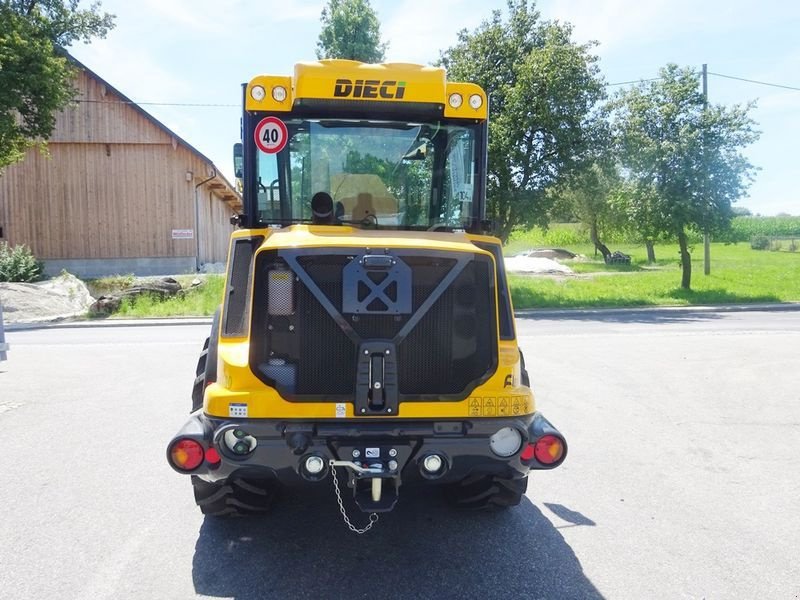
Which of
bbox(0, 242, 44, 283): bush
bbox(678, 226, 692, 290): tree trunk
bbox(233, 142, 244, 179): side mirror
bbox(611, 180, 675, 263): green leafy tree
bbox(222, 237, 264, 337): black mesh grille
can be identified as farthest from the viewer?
bbox(678, 226, 692, 290): tree trunk

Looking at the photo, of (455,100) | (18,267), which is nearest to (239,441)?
(455,100)

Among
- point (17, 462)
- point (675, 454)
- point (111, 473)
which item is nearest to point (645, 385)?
point (675, 454)

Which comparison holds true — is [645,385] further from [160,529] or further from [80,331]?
[80,331]

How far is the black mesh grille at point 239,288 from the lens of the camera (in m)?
3.60

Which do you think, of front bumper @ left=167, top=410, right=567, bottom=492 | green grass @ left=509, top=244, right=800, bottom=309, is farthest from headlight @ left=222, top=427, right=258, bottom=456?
green grass @ left=509, top=244, right=800, bottom=309

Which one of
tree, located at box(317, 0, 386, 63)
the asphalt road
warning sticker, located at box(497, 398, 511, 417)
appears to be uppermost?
tree, located at box(317, 0, 386, 63)

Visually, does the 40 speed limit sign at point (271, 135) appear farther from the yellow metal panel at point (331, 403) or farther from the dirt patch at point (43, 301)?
the dirt patch at point (43, 301)

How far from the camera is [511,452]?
133 inches

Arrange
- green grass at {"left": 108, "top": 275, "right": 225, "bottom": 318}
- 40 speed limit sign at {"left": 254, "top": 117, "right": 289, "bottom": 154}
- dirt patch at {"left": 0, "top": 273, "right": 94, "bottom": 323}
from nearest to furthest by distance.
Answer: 40 speed limit sign at {"left": 254, "top": 117, "right": 289, "bottom": 154}
dirt patch at {"left": 0, "top": 273, "right": 94, "bottom": 323}
green grass at {"left": 108, "top": 275, "right": 225, "bottom": 318}

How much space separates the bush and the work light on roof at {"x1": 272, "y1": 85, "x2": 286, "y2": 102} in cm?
2049

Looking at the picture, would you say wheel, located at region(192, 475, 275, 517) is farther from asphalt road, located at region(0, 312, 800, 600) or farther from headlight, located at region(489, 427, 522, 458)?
headlight, located at region(489, 427, 522, 458)

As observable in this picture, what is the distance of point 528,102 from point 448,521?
18410 millimetres

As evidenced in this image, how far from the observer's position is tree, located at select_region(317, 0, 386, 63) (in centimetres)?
2411

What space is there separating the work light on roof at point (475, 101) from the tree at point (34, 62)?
18162 mm
